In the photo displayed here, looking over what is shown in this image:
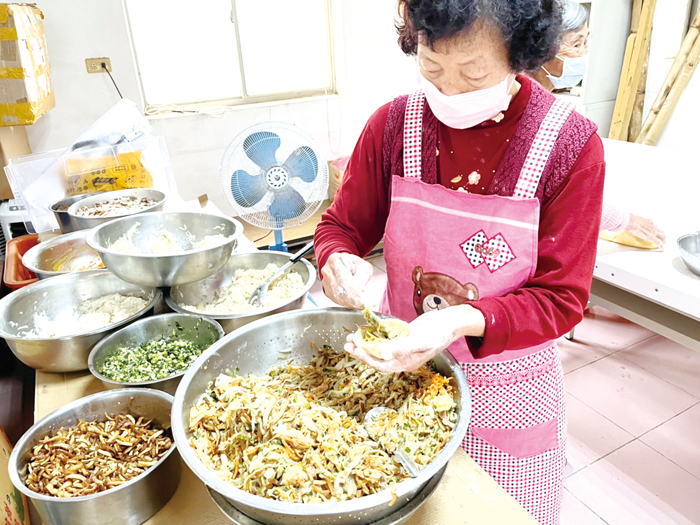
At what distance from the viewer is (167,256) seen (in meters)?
1.44

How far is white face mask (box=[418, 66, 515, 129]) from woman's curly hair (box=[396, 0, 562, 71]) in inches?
2.5

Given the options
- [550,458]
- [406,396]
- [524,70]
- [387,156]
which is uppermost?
[524,70]

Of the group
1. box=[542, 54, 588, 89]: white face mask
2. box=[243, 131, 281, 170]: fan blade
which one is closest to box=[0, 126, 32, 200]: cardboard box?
box=[243, 131, 281, 170]: fan blade

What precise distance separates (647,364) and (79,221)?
344 centimetres

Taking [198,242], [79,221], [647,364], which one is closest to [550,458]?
[198,242]

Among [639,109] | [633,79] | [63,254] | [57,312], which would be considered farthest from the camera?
[639,109]

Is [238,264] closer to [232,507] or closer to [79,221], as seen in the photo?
[79,221]

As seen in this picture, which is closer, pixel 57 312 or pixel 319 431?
pixel 319 431

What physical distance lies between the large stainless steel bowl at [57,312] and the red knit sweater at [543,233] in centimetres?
72

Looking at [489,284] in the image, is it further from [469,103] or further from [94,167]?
[94,167]

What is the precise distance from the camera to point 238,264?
6.26 ft

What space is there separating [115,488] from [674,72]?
203 inches

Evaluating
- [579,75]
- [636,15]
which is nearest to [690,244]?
[579,75]

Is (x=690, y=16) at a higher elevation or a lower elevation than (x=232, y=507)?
higher
